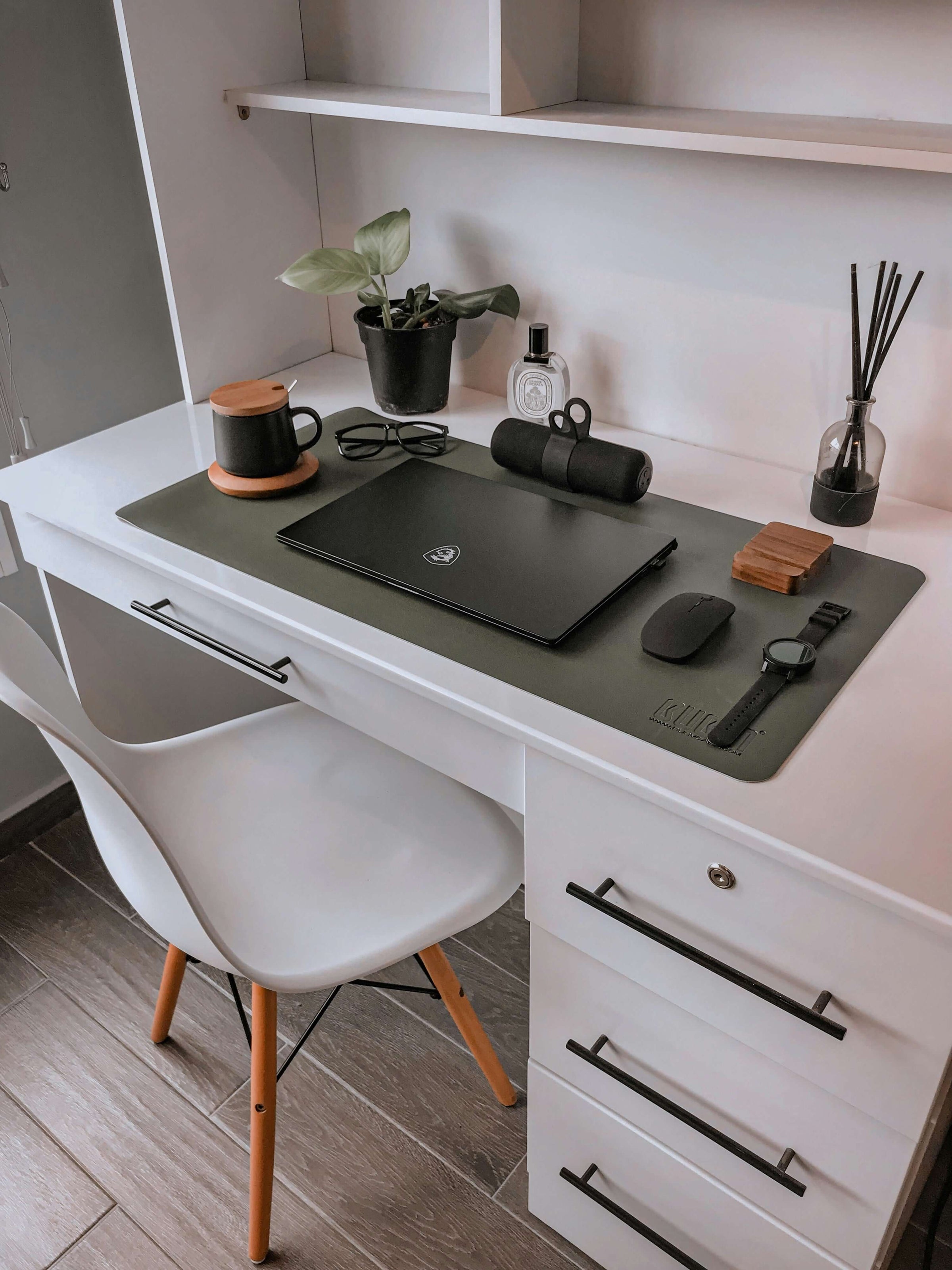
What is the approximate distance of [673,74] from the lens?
122 centimetres

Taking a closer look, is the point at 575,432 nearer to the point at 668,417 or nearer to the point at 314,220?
the point at 668,417

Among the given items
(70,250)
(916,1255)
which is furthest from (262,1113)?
(70,250)

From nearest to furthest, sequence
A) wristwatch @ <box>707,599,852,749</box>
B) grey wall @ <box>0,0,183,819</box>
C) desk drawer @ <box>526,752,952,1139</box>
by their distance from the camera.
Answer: desk drawer @ <box>526,752,952,1139</box>
wristwatch @ <box>707,599,852,749</box>
grey wall @ <box>0,0,183,819</box>

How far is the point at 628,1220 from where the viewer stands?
117 cm

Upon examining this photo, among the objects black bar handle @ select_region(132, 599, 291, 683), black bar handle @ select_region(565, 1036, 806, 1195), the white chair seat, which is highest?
black bar handle @ select_region(132, 599, 291, 683)

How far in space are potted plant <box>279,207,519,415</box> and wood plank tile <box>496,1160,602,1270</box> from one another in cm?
109

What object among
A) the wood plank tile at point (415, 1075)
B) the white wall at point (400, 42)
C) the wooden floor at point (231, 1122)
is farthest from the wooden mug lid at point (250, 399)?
the wooden floor at point (231, 1122)

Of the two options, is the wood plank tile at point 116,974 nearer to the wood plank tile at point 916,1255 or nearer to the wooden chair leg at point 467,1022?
the wooden chair leg at point 467,1022

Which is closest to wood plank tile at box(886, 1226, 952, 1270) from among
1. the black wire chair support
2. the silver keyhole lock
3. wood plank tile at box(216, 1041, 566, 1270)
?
wood plank tile at box(216, 1041, 566, 1270)

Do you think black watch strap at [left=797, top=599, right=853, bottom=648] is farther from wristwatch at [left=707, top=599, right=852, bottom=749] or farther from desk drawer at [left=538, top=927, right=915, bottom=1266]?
desk drawer at [left=538, top=927, right=915, bottom=1266]

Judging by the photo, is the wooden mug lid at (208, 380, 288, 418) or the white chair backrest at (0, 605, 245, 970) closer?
the white chair backrest at (0, 605, 245, 970)

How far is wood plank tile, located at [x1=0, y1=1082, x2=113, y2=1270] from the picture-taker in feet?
4.44

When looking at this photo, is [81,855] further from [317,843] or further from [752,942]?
[752,942]

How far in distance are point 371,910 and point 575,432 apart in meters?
0.63
